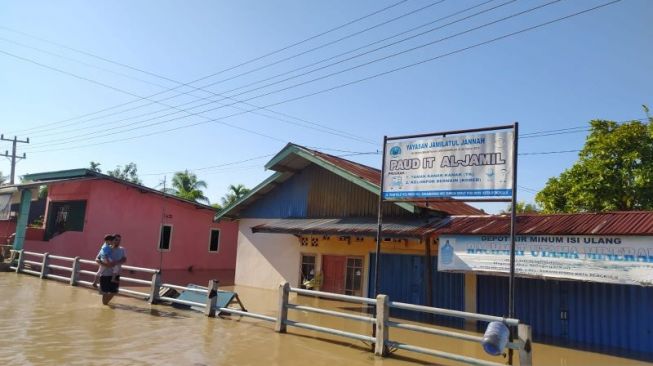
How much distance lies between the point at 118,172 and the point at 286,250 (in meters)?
44.4

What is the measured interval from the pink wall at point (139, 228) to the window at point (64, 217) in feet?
1.08

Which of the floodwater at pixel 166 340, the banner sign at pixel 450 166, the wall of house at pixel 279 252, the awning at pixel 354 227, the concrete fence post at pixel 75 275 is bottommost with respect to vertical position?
the floodwater at pixel 166 340

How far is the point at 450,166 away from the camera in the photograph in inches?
379

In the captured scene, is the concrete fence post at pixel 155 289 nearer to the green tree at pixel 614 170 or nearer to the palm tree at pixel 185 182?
the green tree at pixel 614 170

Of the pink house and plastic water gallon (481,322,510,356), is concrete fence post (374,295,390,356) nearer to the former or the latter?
plastic water gallon (481,322,510,356)

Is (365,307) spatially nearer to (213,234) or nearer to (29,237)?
(213,234)

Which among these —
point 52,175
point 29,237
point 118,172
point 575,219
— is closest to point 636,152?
point 575,219

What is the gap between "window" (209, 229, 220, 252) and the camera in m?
28.3

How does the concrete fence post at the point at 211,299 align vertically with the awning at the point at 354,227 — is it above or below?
below

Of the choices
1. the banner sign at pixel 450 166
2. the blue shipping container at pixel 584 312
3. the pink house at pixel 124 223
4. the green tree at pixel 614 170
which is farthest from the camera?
the pink house at pixel 124 223

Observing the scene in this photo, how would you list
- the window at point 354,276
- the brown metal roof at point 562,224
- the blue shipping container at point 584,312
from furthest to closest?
the window at point 354,276
the blue shipping container at point 584,312
the brown metal roof at point 562,224

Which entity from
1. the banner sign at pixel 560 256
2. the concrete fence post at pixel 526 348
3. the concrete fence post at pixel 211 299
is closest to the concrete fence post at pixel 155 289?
the concrete fence post at pixel 211 299

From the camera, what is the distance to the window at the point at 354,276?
17375mm

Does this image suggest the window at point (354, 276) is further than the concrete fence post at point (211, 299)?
Yes
